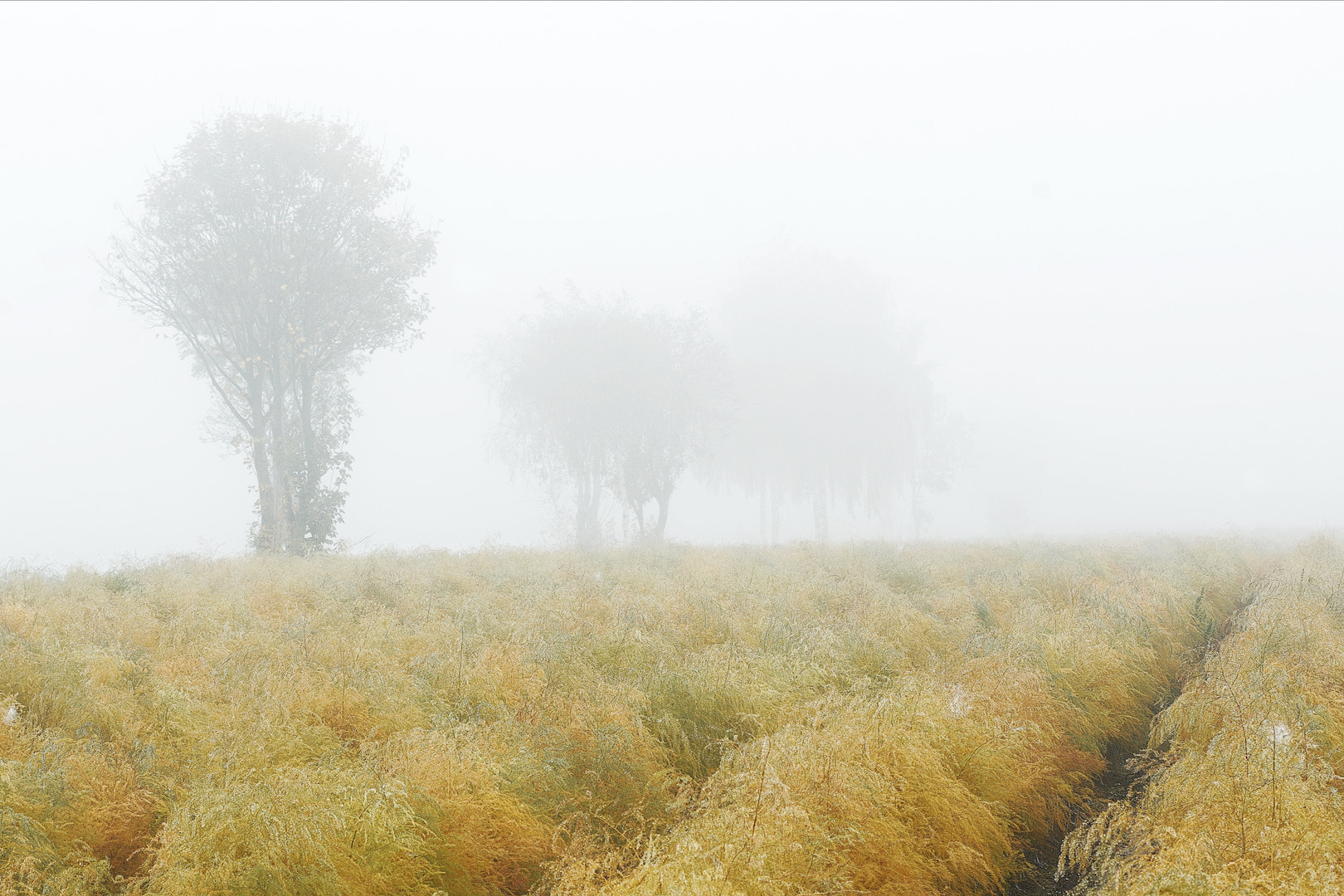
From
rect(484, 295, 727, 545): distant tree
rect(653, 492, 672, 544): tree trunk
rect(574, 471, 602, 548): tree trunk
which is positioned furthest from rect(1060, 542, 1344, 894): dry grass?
rect(574, 471, 602, 548): tree trunk

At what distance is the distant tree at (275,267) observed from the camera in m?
18.8

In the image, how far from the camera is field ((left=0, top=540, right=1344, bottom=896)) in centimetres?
330

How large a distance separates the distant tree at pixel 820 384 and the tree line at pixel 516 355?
0.38 ft

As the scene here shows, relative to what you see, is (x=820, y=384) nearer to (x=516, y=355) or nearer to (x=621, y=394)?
(x=621, y=394)

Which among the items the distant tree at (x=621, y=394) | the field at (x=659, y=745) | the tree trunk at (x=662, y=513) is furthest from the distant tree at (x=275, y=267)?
the tree trunk at (x=662, y=513)

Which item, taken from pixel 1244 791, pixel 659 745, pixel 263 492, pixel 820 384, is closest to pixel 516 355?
pixel 820 384

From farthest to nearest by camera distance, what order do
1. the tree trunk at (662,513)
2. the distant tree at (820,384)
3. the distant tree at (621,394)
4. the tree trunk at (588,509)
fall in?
the distant tree at (820,384) → the tree trunk at (588,509) → the distant tree at (621,394) → the tree trunk at (662,513)

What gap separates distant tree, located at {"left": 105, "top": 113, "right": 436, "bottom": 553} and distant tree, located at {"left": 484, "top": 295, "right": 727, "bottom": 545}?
501 inches

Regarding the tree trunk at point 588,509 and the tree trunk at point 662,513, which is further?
the tree trunk at point 588,509

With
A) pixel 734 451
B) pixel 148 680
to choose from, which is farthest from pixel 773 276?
pixel 148 680

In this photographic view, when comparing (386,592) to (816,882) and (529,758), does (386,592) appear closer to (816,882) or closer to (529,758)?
(529,758)

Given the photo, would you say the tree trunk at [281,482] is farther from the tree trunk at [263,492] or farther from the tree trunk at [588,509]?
the tree trunk at [588,509]

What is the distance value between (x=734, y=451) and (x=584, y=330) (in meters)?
12.3

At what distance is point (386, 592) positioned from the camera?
9555 mm
